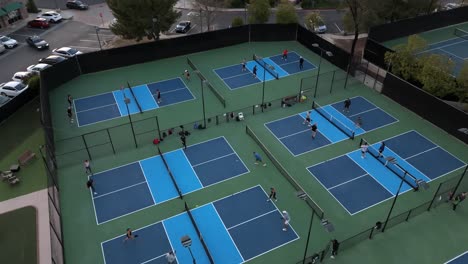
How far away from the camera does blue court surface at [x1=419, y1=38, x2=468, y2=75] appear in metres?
36.4

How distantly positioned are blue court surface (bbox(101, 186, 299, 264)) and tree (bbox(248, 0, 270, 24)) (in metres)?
26.7

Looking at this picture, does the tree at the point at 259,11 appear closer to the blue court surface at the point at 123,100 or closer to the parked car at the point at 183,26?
the parked car at the point at 183,26

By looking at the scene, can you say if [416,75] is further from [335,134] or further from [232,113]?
[232,113]

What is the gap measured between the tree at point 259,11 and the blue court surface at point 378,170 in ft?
74.0

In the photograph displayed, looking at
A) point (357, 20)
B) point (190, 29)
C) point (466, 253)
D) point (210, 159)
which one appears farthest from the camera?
point (190, 29)

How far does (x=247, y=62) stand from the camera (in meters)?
35.6

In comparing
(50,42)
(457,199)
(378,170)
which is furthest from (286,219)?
(50,42)

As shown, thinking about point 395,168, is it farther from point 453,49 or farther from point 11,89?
point 11,89

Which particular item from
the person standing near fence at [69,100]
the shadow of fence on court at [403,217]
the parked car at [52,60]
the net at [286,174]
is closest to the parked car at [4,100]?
the person standing near fence at [69,100]

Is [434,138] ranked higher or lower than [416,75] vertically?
lower

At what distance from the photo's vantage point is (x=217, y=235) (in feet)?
60.7

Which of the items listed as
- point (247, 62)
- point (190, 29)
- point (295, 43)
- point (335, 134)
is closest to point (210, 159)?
point (335, 134)

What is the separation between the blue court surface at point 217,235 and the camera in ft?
57.3

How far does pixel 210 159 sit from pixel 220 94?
28.2 ft
